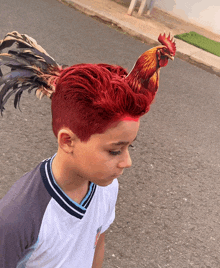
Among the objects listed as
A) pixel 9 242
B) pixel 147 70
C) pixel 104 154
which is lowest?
pixel 9 242

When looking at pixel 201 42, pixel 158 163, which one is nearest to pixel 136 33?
pixel 201 42

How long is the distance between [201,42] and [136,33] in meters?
1.90

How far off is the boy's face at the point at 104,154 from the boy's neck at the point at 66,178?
0.12 feet

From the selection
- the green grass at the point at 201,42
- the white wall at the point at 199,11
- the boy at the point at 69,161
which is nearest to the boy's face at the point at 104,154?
the boy at the point at 69,161

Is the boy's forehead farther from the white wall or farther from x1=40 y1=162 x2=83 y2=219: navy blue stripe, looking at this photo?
the white wall

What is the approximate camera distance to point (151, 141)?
12.9 feet

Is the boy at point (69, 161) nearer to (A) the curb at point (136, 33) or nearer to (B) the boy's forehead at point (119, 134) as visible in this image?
(B) the boy's forehead at point (119, 134)

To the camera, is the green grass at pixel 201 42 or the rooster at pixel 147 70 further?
the green grass at pixel 201 42

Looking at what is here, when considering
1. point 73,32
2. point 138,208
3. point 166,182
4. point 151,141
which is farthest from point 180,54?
point 138,208

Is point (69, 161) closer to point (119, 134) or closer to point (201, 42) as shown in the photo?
point (119, 134)

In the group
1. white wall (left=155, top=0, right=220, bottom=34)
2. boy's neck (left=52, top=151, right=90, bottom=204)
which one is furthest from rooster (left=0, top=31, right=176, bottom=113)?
white wall (left=155, top=0, right=220, bottom=34)

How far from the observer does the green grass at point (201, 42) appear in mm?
7621

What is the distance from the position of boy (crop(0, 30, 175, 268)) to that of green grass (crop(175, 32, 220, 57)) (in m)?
7.03

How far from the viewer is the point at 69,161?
48.4 inches
